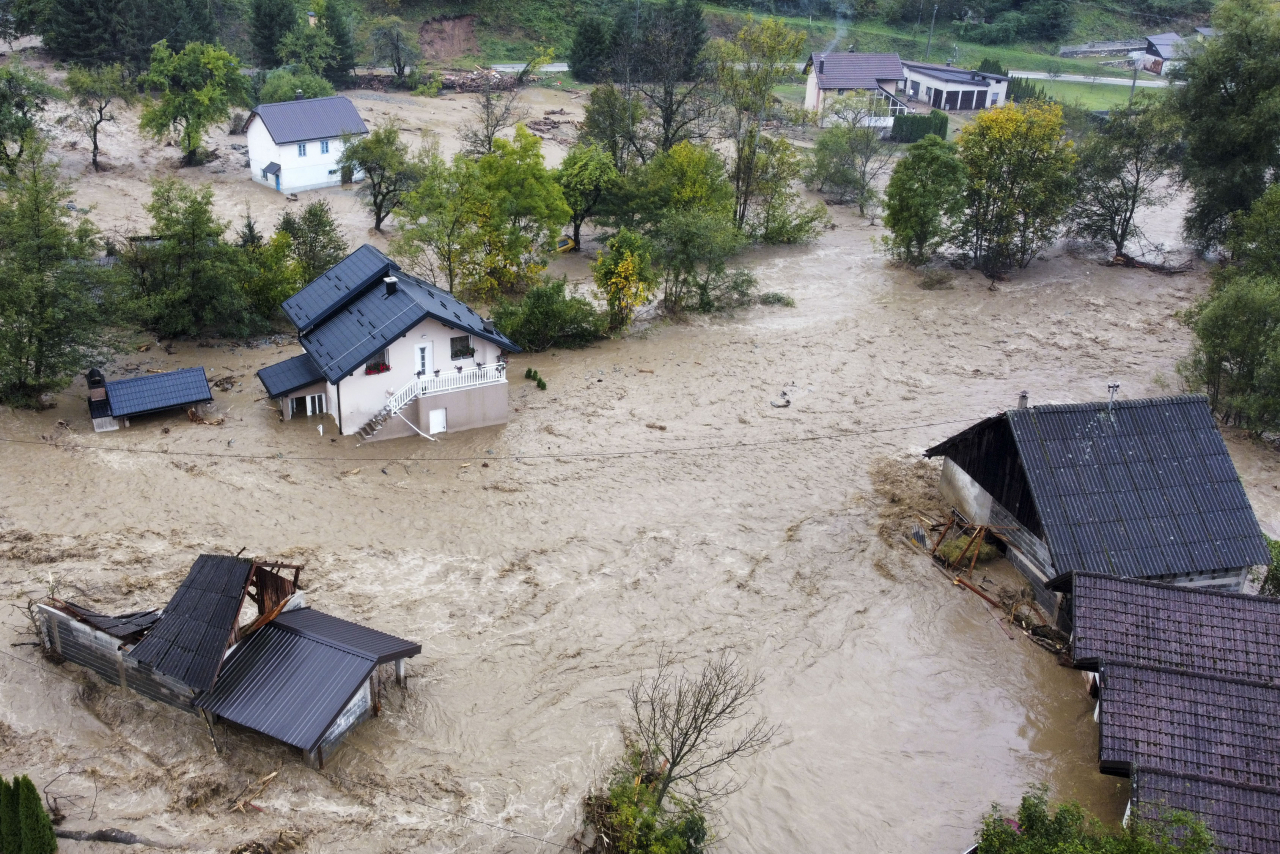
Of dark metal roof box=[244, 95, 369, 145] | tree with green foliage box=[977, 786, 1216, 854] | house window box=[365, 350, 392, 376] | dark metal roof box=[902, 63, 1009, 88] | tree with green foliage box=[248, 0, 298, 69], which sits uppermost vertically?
tree with green foliage box=[248, 0, 298, 69]

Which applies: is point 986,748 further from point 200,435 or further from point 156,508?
point 200,435

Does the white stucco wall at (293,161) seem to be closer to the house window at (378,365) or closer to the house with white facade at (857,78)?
the house window at (378,365)

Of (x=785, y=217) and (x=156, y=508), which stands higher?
(x=785, y=217)

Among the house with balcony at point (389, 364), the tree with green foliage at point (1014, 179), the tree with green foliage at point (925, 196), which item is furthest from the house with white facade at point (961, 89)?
the house with balcony at point (389, 364)

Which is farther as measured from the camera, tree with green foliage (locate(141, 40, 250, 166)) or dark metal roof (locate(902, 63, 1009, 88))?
dark metal roof (locate(902, 63, 1009, 88))

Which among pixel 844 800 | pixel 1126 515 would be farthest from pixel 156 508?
pixel 1126 515

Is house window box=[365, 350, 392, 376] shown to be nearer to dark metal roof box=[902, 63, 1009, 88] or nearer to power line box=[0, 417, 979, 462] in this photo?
power line box=[0, 417, 979, 462]

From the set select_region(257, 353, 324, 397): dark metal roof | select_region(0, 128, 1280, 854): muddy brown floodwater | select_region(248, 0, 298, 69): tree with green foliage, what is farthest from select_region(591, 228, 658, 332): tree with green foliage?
select_region(248, 0, 298, 69): tree with green foliage
